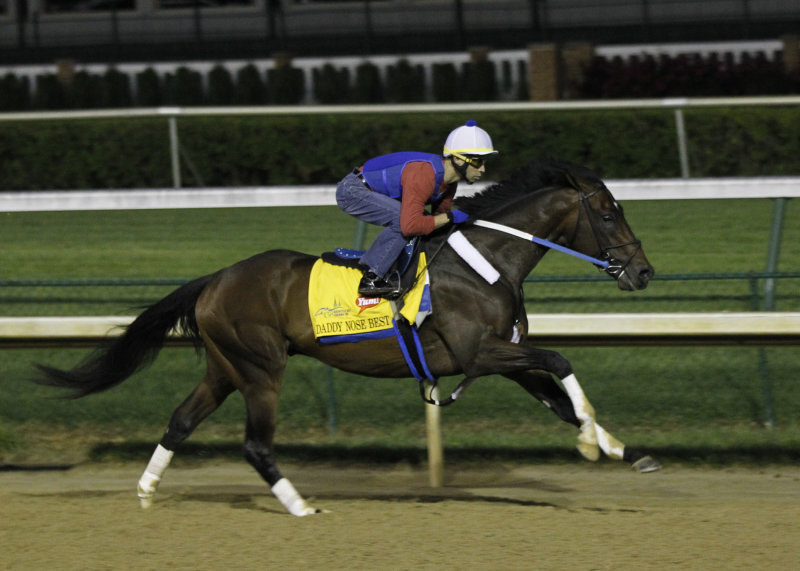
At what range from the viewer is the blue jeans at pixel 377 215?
520 cm

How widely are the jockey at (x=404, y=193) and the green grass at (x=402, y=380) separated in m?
1.61

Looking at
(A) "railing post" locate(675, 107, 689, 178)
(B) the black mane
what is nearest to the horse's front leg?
(B) the black mane

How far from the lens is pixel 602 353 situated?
7.26 meters

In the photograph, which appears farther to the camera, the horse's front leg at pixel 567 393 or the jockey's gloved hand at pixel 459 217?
the jockey's gloved hand at pixel 459 217

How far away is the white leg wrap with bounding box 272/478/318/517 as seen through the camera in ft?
17.6

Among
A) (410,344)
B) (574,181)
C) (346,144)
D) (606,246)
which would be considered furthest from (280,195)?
(346,144)

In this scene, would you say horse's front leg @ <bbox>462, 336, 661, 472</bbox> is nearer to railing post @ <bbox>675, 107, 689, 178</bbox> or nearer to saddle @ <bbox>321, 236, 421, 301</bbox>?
saddle @ <bbox>321, 236, 421, 301</bbox>

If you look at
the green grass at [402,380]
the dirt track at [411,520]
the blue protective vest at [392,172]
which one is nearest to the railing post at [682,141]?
the green grass at [402,380]

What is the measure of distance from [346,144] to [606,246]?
6964mm

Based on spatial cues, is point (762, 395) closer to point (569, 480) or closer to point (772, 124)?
point (569, 480)

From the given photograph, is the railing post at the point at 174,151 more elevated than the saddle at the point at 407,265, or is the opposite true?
the railing post at the point at 174,151

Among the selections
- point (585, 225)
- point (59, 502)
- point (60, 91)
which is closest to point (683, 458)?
point (585, 225)

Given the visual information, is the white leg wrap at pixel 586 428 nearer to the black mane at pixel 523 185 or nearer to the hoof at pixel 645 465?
the hoof at pixel 645 465

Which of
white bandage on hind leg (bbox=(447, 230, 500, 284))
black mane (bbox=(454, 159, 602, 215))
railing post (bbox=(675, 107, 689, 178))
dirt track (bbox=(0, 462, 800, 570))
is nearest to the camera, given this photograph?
dirt track (bbox=(0, 462, 800, 570))
